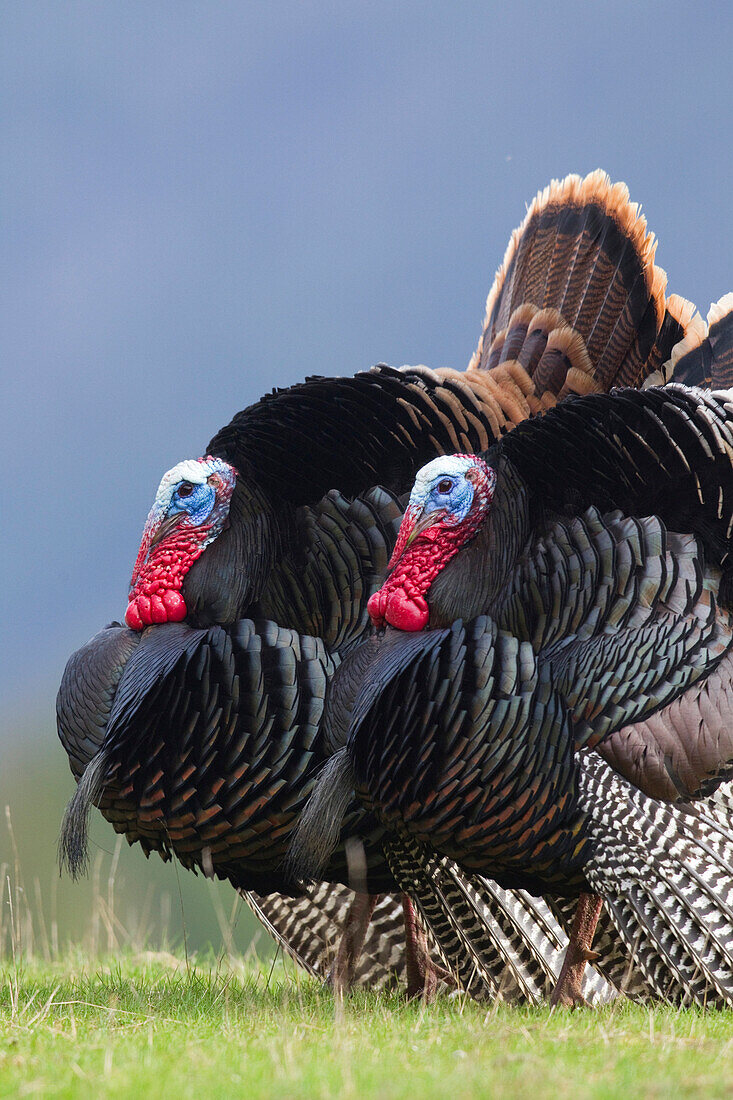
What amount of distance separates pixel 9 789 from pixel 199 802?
22.0m

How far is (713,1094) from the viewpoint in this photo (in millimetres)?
3209

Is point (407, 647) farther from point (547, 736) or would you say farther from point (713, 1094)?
point (713, 1094)

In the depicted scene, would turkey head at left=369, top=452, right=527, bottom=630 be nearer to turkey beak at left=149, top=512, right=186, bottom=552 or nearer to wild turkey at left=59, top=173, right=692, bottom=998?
wild turkey at left=59, top=173, right=692, bottom=998

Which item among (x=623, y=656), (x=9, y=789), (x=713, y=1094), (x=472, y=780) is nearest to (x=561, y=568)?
(x=623, y=656)

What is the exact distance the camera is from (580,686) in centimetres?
506

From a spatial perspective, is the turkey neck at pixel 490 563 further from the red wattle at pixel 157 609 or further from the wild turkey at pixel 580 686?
the red wattle at pixel 157 609

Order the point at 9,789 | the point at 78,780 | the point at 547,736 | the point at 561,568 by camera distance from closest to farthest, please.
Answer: the point at 547,736 < the point at 561,568 < the point at 78,780 < the point at 9,789

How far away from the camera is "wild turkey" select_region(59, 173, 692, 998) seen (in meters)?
5.52

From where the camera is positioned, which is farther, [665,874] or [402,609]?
[402,609]

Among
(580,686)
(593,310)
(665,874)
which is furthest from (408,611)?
(593,310)

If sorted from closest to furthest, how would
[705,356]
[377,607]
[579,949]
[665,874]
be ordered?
[665,874] < [579,949] < [377,607] < [705,356]

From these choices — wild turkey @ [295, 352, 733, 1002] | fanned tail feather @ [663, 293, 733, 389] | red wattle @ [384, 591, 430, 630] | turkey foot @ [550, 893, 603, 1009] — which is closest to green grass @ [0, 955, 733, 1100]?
turkey foot @ [550, 893, 603, 1009]

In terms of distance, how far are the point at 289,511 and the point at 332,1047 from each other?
8.74ft

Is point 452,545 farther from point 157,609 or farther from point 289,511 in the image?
point 157,609
